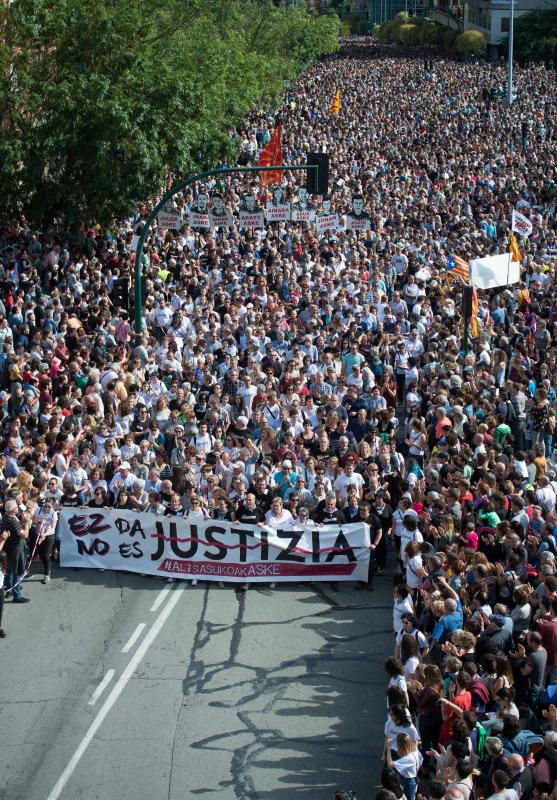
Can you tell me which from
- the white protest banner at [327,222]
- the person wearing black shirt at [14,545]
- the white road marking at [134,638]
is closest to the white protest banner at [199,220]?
the white protest banner at [327,222]

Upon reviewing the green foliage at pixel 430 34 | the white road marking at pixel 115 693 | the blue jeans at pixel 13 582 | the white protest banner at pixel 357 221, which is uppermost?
the green foliage at pixel 430 34

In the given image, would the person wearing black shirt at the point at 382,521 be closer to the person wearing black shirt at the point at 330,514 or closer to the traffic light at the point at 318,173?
the person wearing black shirt at the point at 330,514

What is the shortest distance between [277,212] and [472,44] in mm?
85290

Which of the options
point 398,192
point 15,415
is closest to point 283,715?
point 15,415

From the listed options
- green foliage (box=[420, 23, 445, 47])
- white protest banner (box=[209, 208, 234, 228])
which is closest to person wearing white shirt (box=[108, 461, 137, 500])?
white protest banner (box=[209, 208, 234, 228])

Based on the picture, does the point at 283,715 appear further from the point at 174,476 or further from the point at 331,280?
the point at 331,280

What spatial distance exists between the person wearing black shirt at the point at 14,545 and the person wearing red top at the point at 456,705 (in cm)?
639

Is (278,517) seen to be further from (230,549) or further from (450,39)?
(450,39)

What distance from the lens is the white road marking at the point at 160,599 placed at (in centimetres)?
1501

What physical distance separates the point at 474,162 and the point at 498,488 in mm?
30557

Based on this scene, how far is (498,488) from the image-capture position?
1520 centimetres

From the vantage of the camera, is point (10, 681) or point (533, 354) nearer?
point (10, 681)

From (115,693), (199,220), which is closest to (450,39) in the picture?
(199,220)

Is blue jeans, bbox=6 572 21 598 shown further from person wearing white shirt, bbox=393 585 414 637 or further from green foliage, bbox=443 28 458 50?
green foliage, bbox=443 28 458 50
